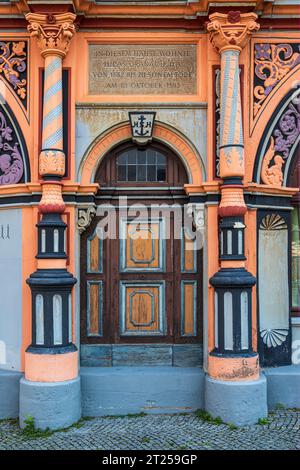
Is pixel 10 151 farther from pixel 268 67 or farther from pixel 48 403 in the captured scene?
pixel 268 67

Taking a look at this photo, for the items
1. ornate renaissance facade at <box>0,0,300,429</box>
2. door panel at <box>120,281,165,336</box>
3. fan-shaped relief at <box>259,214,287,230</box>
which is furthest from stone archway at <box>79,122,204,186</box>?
door panel at <box>120,281,165,336</box>

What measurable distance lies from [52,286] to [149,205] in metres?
1.72

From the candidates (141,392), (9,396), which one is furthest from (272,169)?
(9,396)

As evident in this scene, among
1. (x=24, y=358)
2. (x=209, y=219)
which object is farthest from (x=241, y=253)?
(x=24, y=358)

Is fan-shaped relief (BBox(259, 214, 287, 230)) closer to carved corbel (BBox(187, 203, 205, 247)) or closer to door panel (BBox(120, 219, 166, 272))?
carved corbel (BBox(187, 203, 205, 247))

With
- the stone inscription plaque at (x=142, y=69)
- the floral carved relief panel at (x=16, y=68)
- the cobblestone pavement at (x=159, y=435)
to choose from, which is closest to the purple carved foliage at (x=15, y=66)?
the floral carved relief panel at (x=16, y=68)

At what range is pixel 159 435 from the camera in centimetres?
570

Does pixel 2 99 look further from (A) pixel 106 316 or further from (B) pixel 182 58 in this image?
(A) pixel 106 316

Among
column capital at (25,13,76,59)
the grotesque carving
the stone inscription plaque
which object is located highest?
column capital at (25,13,76,59)

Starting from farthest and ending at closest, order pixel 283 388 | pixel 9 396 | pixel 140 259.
Result: pixel 140 259
pixel 283 388
pixel 9 396

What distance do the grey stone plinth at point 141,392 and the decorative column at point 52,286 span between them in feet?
0.92

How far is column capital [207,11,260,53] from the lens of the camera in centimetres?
617

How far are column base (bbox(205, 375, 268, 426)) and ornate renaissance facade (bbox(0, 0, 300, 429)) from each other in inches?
0.8

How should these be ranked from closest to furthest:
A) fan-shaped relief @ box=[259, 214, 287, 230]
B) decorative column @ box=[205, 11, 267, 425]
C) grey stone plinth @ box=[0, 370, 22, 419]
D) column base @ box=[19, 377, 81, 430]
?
column base @ box=[19, 377, 81, 430] < decorative column @ box=[205, 11, 267, 425] < grey stone plinth @ box=[0, 370, 22, 419] < fan-shaped relief @ box=[259, 214, 287, 230]
